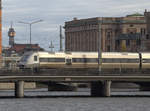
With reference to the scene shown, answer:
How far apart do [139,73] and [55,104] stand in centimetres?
1981

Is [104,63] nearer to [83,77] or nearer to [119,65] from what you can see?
[119,65]

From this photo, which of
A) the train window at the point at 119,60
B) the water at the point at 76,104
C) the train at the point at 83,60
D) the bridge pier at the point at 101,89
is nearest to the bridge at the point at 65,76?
the bridge pier at the point at 101,89

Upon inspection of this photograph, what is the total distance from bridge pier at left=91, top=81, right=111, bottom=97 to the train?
256 inches

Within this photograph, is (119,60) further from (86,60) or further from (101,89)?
(101,89)

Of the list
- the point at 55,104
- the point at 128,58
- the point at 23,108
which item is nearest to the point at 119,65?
the point at 128,58

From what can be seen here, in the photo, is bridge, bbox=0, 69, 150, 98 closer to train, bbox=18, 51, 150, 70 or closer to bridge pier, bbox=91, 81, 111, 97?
bridge pier, bbox=91, 81, 111, 97

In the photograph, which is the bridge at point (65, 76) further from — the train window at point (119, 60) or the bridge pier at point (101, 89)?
the train window at point (119, 60)

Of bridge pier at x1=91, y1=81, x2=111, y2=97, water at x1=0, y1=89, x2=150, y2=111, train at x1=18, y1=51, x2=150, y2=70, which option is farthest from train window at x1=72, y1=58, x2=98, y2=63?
water at x1=0, y1=89, x2=150, y2=111

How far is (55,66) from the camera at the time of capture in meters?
148

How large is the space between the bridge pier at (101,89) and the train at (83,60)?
650 centimetres

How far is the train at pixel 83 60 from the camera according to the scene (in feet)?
484

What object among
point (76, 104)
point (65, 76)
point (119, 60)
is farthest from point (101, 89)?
point (76, 104)

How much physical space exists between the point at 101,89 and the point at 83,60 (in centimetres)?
1634

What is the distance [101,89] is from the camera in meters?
135
